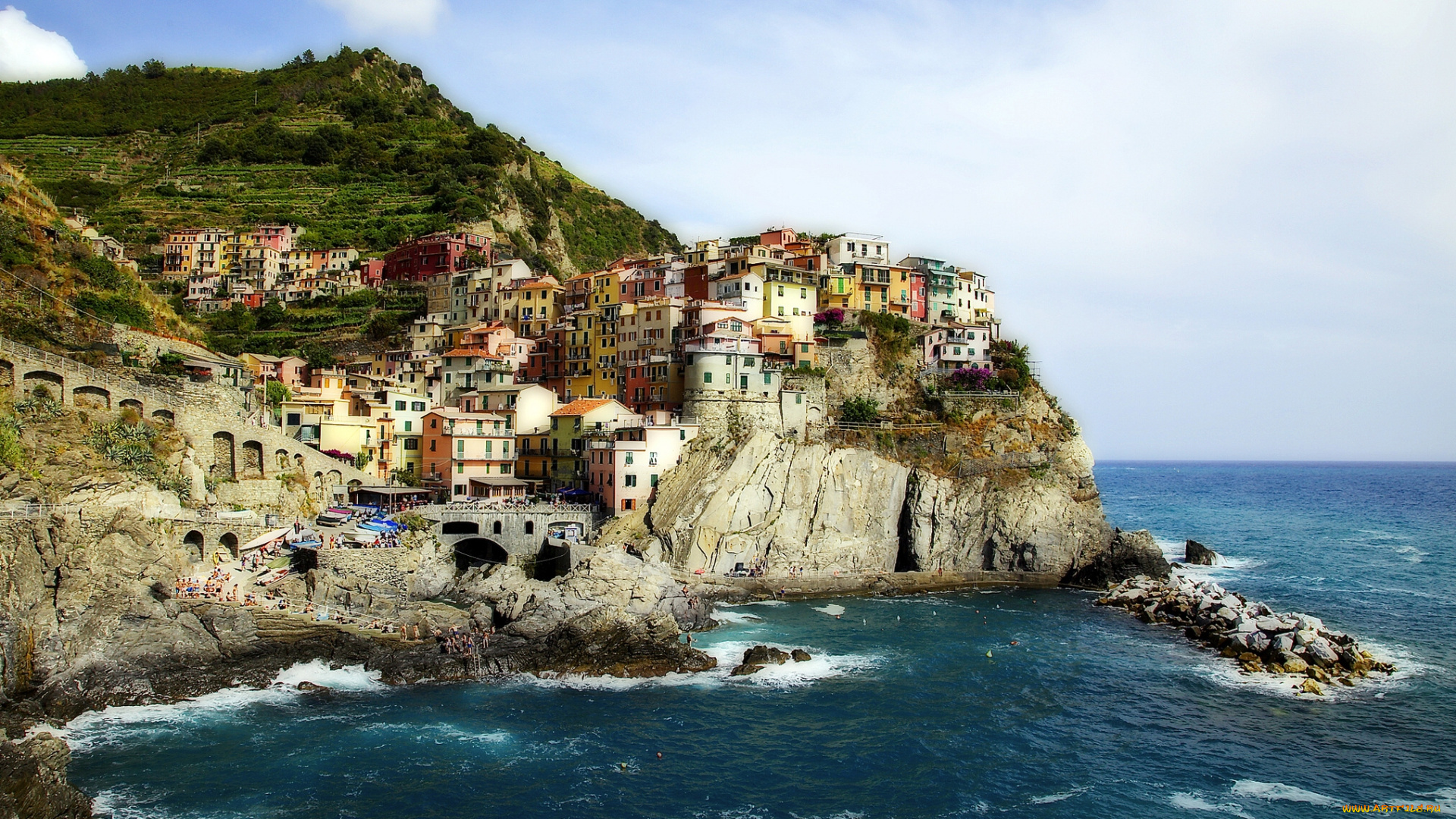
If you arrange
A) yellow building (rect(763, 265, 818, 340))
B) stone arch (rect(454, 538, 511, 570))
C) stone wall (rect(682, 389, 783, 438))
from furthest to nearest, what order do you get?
yellow building (rect(763, 265, 818, 340))
stone wall (rect(682, 389, 783, 438))
stone arch (rect(454, 538, 511, 570))

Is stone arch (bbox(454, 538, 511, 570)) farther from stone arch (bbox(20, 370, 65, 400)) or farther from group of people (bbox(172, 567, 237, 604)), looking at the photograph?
stone arch (bbox(20, 370, 65, 400))

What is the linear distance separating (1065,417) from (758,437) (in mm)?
26819

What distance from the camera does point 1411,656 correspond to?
46.6 metres

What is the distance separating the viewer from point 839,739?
1387 inches

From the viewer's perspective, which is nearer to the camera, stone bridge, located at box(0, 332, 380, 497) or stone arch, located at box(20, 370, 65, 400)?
stone arch, located at box(20, 370, 65, 400)

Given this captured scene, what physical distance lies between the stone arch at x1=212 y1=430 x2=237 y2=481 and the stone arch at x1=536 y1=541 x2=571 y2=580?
687 inches

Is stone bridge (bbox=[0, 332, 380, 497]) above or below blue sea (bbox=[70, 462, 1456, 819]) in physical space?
above

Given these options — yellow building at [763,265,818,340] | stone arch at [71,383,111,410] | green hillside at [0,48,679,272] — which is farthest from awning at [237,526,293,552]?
green hillside at [0,48,679,272]

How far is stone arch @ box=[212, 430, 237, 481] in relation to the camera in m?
52.2

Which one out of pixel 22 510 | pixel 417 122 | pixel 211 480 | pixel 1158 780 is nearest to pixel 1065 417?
pixel 1158 780

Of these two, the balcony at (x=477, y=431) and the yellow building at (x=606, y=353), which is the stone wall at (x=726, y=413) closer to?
the yellow building at (x=606, y=353)

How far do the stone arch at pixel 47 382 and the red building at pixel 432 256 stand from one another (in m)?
50.6

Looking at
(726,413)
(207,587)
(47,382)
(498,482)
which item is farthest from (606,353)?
(207,587)

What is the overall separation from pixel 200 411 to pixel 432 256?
48.5 metres
